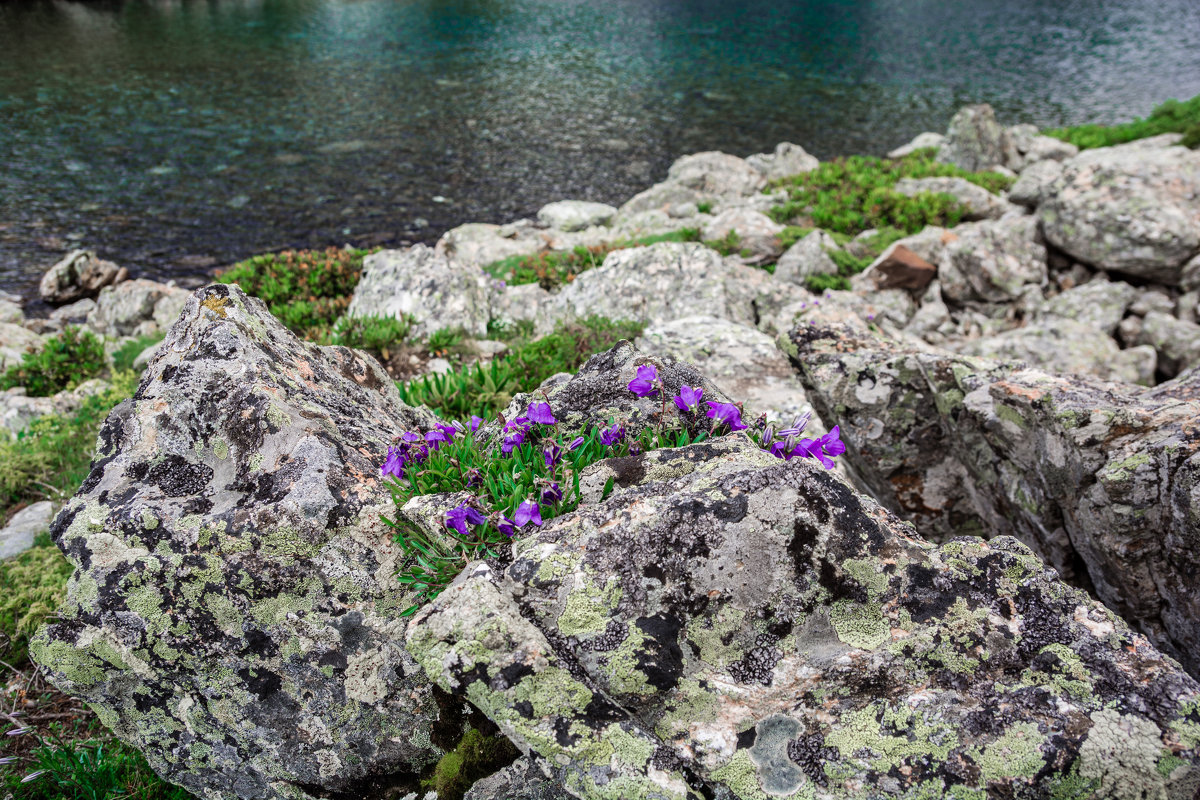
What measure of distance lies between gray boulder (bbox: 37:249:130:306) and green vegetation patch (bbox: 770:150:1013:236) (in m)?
19.6

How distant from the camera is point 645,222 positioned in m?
23.5

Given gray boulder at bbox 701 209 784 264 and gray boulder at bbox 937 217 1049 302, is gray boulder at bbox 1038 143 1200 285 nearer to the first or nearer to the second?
gray boulder at bbox 937 217 1049 302

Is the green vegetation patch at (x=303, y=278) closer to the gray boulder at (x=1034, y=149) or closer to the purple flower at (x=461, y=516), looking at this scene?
the purple flower at (x=461, y=516)

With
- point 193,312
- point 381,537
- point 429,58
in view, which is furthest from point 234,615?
point 429,58

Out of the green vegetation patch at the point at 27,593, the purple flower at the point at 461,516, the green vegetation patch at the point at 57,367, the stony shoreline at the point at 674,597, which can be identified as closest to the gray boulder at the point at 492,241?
the green vegetation patch at the point at 57,367

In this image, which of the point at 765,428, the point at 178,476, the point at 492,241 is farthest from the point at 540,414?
the point at 492,241

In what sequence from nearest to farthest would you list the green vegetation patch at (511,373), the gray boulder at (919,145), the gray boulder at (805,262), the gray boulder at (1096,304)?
the green vegetation patch at (511,373)
the gray boulder at (1096,304)
the gray boulder at (805,262)
the gray boulder at (919,145)

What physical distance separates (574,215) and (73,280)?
594 inches

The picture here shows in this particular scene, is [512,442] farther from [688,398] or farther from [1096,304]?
[1096,304]

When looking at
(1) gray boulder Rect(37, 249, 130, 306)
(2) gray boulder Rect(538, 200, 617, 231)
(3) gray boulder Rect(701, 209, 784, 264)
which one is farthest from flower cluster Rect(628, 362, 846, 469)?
(1) gray boulder Rect(37, 249, 130, 306)

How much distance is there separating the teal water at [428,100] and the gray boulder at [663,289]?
42.7 ft

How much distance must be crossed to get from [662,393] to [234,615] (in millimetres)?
2892

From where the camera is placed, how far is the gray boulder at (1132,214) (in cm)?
1420

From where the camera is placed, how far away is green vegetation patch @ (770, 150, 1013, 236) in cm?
1938
